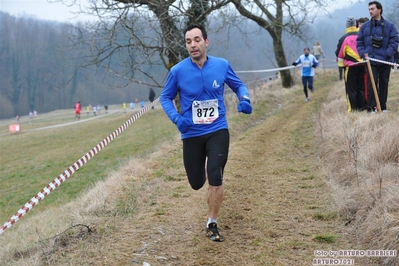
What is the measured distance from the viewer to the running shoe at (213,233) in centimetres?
498

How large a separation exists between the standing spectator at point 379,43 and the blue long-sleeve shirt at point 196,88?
197 inches

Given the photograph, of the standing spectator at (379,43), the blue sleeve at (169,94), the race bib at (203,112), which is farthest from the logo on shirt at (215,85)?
the standing spectator at (379,43)

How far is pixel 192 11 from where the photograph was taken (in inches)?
572

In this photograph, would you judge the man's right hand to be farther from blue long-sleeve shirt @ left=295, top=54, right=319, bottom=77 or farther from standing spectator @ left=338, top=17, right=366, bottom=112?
blue long-sleeve shirt @ left=295, top=54, right=319, bottom=77

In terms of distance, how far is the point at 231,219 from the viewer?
222 inches

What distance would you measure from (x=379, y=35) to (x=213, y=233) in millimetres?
5989

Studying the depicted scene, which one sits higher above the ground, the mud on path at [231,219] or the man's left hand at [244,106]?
the man's left hand at [244,106]

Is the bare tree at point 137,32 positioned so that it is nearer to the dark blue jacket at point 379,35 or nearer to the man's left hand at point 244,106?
the dark blue jacket at point 379,35

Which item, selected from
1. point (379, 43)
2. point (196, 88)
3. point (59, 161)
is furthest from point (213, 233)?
point (59, 161)

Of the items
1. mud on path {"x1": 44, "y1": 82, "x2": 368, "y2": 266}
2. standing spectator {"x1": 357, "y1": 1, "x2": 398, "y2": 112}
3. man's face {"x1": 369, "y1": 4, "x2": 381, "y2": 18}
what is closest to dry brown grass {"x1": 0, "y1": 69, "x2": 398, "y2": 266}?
mud on path {"x1": 44, "y1": 82, "x2": 368, "y2": 266}

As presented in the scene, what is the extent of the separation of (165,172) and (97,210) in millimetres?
2218

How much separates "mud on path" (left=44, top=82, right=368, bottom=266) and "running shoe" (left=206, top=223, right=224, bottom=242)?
58mm

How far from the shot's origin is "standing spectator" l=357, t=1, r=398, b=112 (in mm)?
9141

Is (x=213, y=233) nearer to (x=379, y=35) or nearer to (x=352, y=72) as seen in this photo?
(x=379, y=35)
